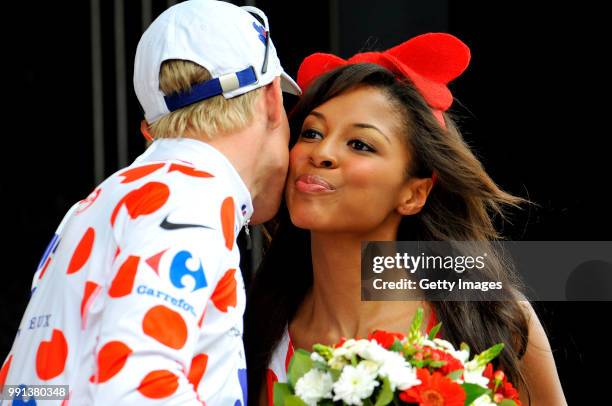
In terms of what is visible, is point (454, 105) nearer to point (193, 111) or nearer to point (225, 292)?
point (193, 111)

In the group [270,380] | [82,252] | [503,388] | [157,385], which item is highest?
[82,252]

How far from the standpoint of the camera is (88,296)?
2.25 m

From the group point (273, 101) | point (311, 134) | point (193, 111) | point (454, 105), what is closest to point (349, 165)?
point (311, 134)

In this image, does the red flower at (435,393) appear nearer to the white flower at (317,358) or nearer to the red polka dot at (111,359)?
the white flower at (317,358)

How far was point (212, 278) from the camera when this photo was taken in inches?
87.3

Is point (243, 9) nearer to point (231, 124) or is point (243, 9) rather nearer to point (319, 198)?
point (231, 124)

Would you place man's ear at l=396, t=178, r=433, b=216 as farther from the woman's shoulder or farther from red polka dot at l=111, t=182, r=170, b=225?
red polka dot at l=111, t=182, r=170, b=225

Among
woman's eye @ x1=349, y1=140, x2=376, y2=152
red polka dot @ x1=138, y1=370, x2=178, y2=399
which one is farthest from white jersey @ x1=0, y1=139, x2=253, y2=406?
woman's eye @ x1=349, y1=140, x2=376, y2=152

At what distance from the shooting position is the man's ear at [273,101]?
2.74 m

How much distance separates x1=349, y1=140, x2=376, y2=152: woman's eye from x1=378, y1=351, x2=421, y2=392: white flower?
0.87 metres

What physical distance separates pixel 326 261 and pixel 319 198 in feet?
0.98

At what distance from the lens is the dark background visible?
14.0 ft

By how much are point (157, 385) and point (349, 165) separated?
1.15 meters

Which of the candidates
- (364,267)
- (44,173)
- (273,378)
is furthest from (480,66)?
(44,173)
